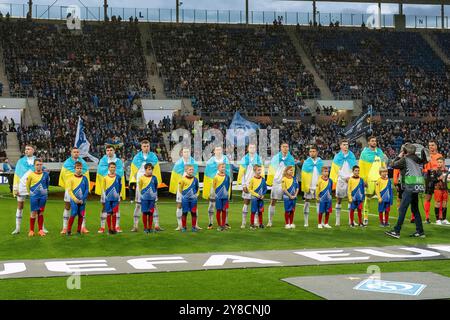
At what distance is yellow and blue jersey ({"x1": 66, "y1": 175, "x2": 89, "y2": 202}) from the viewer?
47.1 feet

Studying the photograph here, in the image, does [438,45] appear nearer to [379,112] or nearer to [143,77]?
[379,112]

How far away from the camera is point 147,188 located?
48.1ft

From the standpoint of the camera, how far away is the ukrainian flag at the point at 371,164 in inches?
691

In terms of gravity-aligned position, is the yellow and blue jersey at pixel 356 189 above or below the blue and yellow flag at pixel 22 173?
below

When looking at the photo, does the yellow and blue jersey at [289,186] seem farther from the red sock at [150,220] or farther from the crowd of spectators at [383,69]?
the crowd of spectators at [383,69]

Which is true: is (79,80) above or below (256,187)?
above

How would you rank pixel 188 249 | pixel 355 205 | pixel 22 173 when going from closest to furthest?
pixel 188 249 → pixel 22 173 → pixel 355 205

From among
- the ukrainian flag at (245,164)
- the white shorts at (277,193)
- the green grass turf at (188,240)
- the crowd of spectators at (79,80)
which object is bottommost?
the green grass turf at (188,240)

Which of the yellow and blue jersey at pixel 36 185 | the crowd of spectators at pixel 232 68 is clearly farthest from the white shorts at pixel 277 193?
the crowd of spectators at pixel 232 68

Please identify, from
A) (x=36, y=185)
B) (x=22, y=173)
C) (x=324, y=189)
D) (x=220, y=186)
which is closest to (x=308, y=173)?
(x=324, y=189)

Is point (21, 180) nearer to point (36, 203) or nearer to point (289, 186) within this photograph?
point (36, 203)

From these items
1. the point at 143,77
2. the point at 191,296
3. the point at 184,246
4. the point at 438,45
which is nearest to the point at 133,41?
the point at 143,77

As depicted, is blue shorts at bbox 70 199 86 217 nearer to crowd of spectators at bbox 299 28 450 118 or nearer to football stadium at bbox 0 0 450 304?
football stadium at bbox 0 0 450 304

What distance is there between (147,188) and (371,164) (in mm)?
6274
